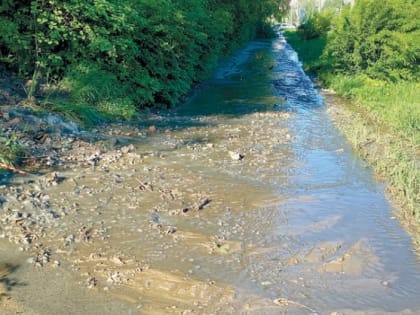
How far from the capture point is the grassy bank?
27.3ft

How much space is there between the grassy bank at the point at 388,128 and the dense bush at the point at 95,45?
17.2 ft

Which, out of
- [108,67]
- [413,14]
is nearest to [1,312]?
[108,67]

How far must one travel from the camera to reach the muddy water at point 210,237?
5.16 meters

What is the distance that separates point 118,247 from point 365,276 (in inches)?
112

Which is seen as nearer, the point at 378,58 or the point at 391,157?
Answer: the point at 391,157

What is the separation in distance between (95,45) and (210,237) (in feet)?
22.4

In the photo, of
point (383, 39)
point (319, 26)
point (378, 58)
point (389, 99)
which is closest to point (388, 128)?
point (389, 99)

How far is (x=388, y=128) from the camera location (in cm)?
1340

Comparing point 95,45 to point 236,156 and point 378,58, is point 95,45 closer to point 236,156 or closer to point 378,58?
point 236,156

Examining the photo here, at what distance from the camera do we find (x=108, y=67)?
41.2ft

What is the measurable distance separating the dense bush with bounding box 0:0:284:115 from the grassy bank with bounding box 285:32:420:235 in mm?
5256

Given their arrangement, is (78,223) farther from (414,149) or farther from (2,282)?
(414,149)

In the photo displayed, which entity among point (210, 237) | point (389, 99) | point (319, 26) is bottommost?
point (210, 237)

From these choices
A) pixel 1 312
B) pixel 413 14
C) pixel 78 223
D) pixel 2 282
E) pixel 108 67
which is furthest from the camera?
pixel 413 14
